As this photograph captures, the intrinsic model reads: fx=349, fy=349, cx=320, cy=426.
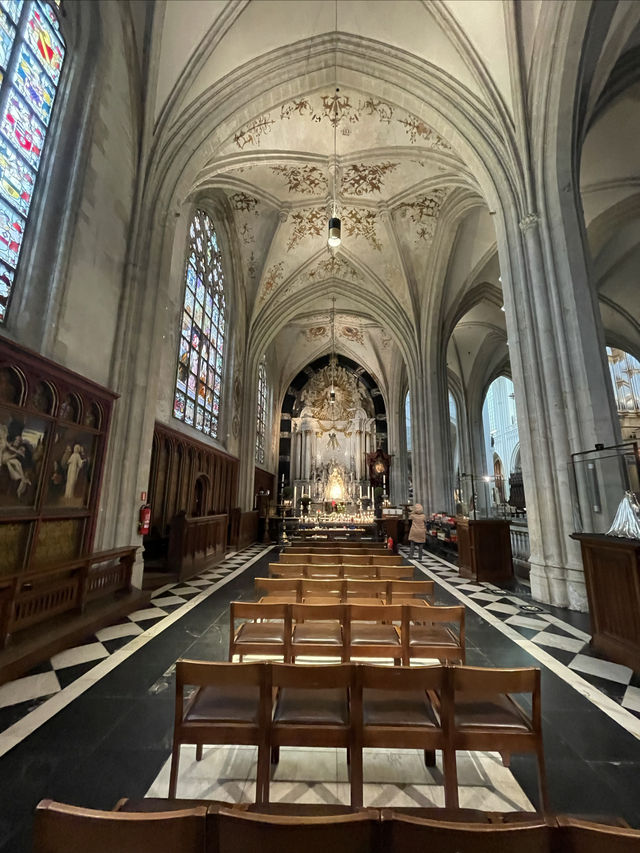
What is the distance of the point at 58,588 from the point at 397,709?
3732 millimetres

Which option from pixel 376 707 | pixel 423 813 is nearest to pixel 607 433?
pixel 376 707

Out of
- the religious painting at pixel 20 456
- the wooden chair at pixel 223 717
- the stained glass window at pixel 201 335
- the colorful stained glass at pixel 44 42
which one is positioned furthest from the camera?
the stained glass window at pixel 201 335

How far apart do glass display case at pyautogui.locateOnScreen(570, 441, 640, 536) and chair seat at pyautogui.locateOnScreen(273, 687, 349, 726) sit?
163 inches

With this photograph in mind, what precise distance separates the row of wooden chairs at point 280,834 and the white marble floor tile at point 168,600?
4540 mm

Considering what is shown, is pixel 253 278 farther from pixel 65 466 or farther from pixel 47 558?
pixel 47 558

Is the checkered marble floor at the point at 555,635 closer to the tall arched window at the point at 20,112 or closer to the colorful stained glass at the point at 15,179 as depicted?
the tall arched window at the point at 20,112

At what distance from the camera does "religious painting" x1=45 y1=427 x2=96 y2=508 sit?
13.6 ft

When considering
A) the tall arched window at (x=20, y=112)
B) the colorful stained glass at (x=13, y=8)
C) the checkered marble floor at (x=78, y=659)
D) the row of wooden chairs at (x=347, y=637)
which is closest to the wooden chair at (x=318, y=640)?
the row of wooden chairs at (x=347, y=637)

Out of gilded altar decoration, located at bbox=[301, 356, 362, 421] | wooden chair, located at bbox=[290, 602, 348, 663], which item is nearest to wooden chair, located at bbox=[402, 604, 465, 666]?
wooden chair, located at bbox=[290, 602, 348, 663]

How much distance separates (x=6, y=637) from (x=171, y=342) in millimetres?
6602

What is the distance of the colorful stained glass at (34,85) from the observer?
4.23 meters

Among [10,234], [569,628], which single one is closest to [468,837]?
[569,628]

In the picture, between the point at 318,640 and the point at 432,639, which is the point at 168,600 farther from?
the point at 432,639

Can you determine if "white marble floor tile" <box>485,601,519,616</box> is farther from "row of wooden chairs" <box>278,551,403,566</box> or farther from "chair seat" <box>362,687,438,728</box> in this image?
"chair seat" <box>362,687,438,728</box>
